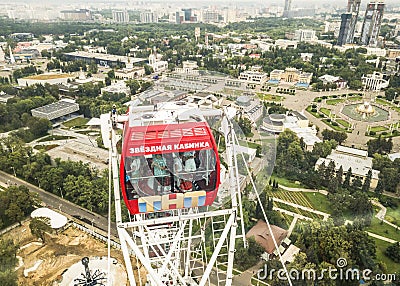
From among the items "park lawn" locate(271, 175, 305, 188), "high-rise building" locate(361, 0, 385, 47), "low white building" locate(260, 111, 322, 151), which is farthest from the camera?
"high-rise building" locate(361, 0, 385, 47)

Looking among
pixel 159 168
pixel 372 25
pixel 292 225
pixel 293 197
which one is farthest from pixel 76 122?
pixel 372 25

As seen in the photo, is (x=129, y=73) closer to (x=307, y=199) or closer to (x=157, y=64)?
(x=157, y=64)

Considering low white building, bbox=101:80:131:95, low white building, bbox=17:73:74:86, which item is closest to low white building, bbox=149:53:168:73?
low white building, bbox=101:80:131:95

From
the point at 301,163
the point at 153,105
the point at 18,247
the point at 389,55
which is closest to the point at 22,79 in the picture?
the point at 18,247

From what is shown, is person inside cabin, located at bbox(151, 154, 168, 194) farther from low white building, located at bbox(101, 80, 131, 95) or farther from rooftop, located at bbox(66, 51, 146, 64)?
rooftop, located at bbox(66, 51, 146, 64)

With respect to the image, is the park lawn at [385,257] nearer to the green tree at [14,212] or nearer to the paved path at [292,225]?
the paved path at [292,225]

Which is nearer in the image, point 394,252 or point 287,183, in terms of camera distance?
point 394,252

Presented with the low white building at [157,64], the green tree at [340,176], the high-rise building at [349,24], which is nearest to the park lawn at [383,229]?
the green tree at [340,176]
